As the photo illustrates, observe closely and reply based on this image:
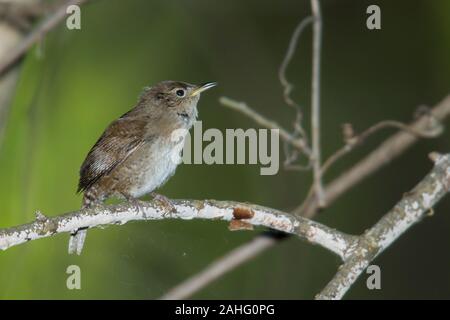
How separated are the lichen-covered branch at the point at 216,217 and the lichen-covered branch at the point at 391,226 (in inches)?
3.0

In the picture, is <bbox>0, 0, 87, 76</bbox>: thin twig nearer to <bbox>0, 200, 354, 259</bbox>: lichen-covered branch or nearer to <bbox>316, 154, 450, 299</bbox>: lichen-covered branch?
<bbox>0, 200, 354, 259</bbox>: lichen-covered branch

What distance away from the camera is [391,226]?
3119mm

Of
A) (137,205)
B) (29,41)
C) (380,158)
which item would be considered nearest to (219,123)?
(380,158)

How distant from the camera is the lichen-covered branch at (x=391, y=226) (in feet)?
9.43

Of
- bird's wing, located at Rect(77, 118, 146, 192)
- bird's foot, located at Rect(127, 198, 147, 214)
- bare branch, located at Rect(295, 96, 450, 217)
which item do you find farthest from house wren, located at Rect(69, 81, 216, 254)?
bare branch, located at Rect(295, 96, 450, 217)

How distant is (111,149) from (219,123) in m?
1.36

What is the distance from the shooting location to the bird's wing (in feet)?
11.0

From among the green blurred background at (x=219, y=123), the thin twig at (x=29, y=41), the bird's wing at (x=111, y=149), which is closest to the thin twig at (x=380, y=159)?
the green blurred background at (x=219, y=123)

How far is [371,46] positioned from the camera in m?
6.62

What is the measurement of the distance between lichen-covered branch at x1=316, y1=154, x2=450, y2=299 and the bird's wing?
1167mm

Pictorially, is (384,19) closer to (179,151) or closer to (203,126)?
(203,126)

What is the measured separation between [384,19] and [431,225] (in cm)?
191

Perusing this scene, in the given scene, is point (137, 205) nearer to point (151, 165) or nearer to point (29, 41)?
point (151, 165)
